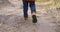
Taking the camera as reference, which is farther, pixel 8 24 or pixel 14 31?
pixel 8 24

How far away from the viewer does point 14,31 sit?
4.01m

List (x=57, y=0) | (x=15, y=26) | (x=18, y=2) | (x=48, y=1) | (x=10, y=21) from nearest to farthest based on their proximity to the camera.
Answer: (x=15, y=26) < (x=10, y=21) < (x=57, y=0) < (x=48, y=1) < (x=18, y=2)

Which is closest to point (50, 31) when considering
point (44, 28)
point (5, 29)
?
point (44, 28)

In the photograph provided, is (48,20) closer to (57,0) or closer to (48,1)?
(57,0)

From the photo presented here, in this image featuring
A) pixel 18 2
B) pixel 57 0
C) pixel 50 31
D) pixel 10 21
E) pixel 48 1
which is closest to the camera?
pixel 50 31

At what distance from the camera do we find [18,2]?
8.86 meters

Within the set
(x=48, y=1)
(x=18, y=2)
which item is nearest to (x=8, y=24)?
(x=48, y=1)

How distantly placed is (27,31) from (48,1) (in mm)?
4207

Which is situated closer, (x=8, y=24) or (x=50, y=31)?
(x=50, y=31)

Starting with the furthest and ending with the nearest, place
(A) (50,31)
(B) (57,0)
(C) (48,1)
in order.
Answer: (C) (48,1), (B) (57,0), (A) (50,31)

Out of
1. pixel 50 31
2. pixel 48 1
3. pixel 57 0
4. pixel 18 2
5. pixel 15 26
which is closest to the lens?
pixel 50 31

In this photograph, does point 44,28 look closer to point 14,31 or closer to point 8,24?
point 14,31

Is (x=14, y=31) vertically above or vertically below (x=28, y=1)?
below

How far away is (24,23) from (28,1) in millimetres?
591
